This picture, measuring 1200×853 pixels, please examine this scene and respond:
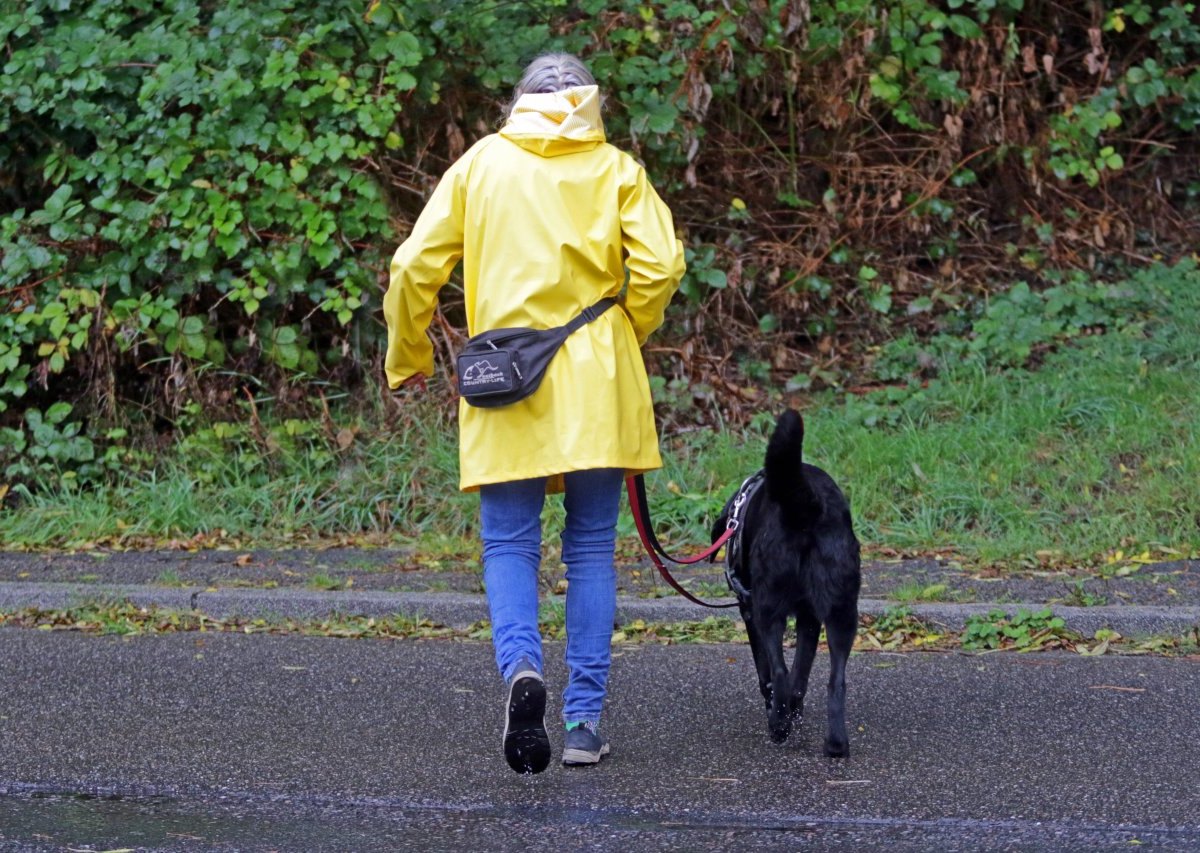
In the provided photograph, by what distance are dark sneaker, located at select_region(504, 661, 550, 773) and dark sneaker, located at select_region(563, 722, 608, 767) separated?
36 cm

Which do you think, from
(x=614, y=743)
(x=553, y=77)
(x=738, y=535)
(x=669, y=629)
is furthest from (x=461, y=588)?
(x=553, y=77)

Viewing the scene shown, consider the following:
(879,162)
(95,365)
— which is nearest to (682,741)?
(95,365)

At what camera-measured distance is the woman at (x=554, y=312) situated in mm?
3750

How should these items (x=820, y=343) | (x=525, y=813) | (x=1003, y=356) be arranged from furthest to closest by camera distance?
1. (x=820, y=343)
2. (x=1003, y=356)
3. (x=525, y=813)

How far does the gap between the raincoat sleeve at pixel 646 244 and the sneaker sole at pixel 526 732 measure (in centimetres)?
112

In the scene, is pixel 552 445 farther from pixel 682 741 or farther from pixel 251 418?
pixel 251 418

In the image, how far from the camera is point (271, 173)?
26.5 ft

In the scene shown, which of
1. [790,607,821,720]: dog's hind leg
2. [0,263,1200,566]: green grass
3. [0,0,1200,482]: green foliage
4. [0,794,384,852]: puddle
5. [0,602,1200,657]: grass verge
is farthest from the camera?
[0,0,1200,482]: green foliage

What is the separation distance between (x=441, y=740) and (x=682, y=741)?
738 mm

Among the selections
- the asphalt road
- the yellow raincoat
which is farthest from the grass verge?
the yellow raincoat

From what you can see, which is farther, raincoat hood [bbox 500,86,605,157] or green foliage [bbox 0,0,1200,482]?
green foliage [bbox 0,0,1200,482]

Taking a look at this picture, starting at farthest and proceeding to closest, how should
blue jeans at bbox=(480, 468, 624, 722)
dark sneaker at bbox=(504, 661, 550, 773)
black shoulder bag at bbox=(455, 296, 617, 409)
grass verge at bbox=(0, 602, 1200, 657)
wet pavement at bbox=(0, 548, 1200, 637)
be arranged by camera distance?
wet pavement at bbox=(0, 548, 1200, 637) < grass verge at bbox=(0, 602, 1200, 657) < blue jeans at bbox=(480, 468, 624, 722) < black shoulder bag at bbox=(455, 296, 617, 409) < dark sneaker at bbox=(504, 661, 550, 773)

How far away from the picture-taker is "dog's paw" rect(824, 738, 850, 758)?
4.00 m

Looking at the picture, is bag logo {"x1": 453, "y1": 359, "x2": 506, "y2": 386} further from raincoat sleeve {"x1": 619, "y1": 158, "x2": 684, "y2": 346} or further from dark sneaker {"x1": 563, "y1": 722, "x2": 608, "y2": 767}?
dark sneaker {"x1": 563, "y1": 722, "x2": 608, "y2": 767}
